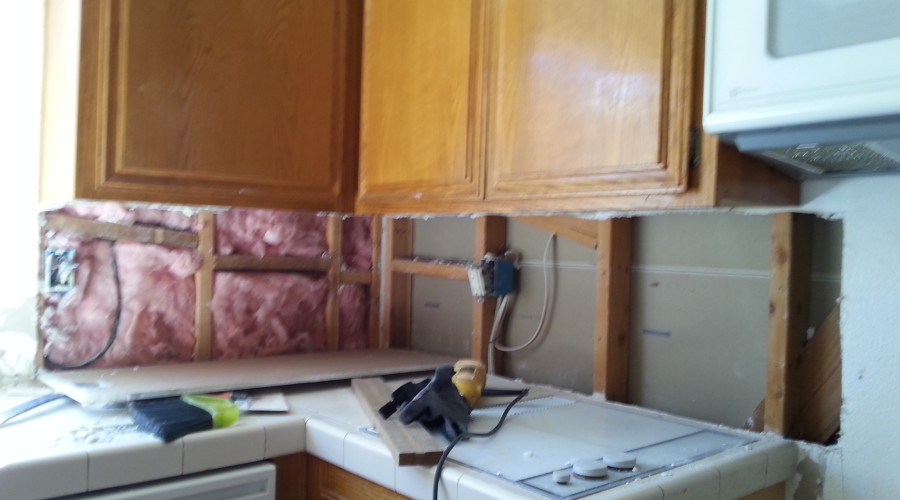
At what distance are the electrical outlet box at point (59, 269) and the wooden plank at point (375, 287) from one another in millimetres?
844

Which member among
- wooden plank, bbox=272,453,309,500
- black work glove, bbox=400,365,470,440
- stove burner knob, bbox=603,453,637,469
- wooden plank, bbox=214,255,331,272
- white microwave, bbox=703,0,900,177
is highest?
white microwave, bbox=703,0,900,177

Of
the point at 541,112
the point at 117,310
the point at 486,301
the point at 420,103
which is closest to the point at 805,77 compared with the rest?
the point at 541,112

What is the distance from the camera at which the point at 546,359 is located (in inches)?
71.3

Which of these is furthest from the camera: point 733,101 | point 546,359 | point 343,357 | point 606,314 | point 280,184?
point 343,357

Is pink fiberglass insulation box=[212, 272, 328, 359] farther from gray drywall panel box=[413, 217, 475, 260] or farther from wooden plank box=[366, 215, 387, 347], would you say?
gray drywall panel box=[413, 217, 475, 260]

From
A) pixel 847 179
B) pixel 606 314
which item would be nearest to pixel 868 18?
pixel 847 179

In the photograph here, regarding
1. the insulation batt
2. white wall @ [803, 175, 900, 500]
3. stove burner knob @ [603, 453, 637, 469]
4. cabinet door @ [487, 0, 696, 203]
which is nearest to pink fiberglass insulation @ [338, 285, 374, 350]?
the insulation batt

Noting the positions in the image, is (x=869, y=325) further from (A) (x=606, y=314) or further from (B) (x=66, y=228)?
(B) (x=66, y=228)

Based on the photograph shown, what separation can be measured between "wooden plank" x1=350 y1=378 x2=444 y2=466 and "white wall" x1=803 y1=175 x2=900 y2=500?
73cm

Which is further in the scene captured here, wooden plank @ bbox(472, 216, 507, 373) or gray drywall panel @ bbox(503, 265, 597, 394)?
wooden plank @ bbox(472, 216, 507, 373)

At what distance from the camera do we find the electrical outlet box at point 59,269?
66.1 inches

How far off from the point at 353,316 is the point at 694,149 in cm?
134

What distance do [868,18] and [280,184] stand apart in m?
1.26

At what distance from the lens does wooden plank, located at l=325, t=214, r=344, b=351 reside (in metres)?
2.14
